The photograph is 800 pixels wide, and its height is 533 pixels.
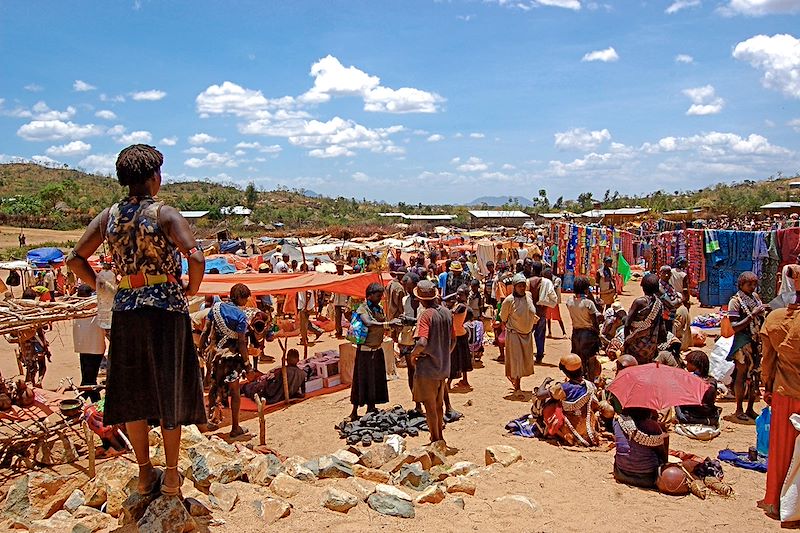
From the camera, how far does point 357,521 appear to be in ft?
12.5

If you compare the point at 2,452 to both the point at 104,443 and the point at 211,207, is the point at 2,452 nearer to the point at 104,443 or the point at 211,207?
the point at 104,443

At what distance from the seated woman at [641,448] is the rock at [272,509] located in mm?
2979

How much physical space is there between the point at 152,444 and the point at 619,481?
3.93 metres

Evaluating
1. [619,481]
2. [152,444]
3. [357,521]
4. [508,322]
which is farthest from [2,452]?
[508,322]

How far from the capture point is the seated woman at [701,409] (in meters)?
6.66

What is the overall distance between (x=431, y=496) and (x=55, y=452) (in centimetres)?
372

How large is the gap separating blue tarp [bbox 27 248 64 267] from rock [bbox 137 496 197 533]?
16.5 metres

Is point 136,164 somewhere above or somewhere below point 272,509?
above

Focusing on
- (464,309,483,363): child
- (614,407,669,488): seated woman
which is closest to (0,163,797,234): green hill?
(464,309,483,363): child

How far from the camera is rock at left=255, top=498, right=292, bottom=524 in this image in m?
3.65

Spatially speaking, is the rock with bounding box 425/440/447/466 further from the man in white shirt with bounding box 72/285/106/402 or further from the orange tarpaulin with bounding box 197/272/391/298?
the man in white shirt with bounding box 72/285/106/402

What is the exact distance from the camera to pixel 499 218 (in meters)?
63.0

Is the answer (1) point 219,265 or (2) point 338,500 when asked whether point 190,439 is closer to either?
(2) point 338,500

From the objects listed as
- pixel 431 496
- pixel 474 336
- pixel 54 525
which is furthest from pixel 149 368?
pixel 474 336
